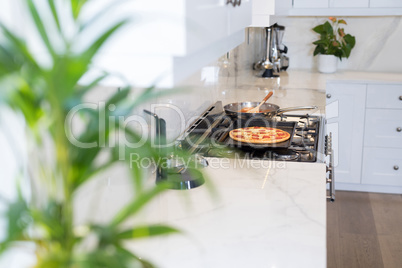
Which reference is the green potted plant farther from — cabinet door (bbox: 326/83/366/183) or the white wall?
cabinet door (bbox: 326/83/366/183)

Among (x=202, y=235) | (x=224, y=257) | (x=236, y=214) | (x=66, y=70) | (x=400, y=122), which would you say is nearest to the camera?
(x=66, y=70)

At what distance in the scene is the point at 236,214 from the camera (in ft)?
5.08

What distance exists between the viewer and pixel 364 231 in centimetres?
333

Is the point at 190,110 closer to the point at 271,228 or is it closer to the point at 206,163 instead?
the point at 206,163

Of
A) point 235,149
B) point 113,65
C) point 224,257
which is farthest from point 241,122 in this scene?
point 113,65

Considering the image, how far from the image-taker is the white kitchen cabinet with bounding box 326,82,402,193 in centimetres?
379

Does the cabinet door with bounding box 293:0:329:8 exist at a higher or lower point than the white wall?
higher

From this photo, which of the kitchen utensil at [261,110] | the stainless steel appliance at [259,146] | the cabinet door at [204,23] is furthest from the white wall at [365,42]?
the cabinet door at [204,23]

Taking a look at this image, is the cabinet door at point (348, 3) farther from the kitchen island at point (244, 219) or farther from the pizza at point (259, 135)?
the kitchen island at point (244, 219)

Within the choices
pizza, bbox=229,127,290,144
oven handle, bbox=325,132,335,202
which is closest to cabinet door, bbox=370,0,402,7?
oven handle, bbox=325,132,335,202

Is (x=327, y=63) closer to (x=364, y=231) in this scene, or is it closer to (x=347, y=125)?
(x=347, y=125)

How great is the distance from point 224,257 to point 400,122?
9.58 feet

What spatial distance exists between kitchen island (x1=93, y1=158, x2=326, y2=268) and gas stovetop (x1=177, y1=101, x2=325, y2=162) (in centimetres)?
14

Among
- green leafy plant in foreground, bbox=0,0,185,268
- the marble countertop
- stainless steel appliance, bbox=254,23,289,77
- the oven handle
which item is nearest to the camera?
green leafy plant in foreground, bbox=0,0,185,268
